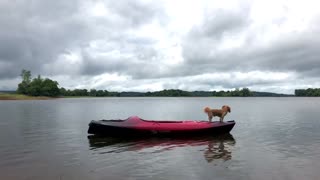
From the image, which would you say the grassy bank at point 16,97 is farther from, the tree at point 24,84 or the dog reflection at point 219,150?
the dog reflection at point 219,150

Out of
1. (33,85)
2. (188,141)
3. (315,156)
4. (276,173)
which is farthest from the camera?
(33,85)

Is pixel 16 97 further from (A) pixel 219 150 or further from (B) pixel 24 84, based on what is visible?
(A) pixel 219 150

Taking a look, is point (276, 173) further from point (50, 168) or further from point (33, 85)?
point (33, 85)

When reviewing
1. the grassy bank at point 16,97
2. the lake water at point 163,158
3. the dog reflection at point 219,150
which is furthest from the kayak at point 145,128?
the grassy bank at point 16,97

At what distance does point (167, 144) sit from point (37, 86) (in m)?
174

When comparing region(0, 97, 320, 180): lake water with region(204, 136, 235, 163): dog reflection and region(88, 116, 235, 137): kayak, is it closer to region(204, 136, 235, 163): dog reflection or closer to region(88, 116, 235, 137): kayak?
region(204, 136, 235, 163): dog reflection

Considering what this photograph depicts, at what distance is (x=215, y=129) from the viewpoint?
2908 cm

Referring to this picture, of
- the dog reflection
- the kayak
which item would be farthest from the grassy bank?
the dog reflection

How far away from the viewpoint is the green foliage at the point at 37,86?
611ft

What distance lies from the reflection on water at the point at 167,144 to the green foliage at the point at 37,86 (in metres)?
168

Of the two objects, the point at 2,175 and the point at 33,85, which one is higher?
the point at 33,85

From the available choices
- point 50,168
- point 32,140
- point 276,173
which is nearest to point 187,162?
point 276,173

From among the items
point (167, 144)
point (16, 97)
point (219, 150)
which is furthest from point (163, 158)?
point (16, 97)

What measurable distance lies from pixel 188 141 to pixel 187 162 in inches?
313
